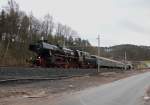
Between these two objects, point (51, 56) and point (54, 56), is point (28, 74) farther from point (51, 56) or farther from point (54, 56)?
point (54, 56)

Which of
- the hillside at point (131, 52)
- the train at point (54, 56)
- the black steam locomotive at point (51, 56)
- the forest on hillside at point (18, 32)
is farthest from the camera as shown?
the hillside at point (131, 52)

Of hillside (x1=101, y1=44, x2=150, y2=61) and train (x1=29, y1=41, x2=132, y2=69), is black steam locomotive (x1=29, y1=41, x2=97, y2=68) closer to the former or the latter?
train (x1=29, y1=41, x2=132, y2=69)

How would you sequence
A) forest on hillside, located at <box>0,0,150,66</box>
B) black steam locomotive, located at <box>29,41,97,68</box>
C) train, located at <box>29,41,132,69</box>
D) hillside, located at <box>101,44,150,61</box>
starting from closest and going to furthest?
black steam locomotive, located at <box>29,41,97,68</box> → train, located at <box>29,41,132,69</box> → forest on hillside, located at <box>0,0,150,66</box> → hillside, located at <box>101,44,150,61</box>

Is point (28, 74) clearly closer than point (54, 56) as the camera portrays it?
Yes

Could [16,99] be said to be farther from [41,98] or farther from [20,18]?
[20,18]

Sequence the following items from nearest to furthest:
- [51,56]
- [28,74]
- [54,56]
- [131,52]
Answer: [28,74] < [51,56] < [54,56] < [131,52]

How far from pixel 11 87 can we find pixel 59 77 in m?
12.7

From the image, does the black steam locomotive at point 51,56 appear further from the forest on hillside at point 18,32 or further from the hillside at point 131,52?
the hillside at point 131,52

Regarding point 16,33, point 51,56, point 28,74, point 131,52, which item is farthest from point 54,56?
point 131,52

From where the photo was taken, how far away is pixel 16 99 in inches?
704

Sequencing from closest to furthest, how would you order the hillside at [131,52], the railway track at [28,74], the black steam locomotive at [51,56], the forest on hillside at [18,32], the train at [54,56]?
the railway track at [28,74]
the black steam locomotive at [51,56]
the train at [54,56]
the forest on hillside at [18,32]
the hillside at [131,52]

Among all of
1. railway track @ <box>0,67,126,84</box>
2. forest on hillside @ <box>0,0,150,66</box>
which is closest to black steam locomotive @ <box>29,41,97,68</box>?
railway track @ <box>0,67,126,84</box>

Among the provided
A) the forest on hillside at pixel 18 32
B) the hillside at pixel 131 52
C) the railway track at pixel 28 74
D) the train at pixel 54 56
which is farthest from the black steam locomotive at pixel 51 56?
the hillside at pixel 131 52

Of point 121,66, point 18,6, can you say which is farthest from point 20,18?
point 121,66
